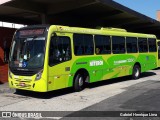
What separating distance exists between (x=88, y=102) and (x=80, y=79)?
274 centimetres

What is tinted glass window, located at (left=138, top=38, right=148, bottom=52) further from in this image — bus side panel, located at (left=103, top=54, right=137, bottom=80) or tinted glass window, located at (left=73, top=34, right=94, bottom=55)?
tinted glass window, located at (left=73, top=34, right=94, bottom=55)

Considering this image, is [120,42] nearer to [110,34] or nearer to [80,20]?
[110,34]

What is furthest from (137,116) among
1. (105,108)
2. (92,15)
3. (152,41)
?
(92,15)

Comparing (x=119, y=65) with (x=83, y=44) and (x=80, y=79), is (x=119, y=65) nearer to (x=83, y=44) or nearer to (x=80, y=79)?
(x=83, y=44)

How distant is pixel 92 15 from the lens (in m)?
24.2

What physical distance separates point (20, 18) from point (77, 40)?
12260 mm

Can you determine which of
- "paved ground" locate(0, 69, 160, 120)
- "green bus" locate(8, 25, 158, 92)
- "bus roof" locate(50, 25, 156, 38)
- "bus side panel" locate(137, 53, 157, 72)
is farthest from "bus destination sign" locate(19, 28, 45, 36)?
"bus side panel" locate(137, 53, 157, 72)

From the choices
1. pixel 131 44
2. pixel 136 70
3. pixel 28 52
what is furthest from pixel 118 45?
pixel 28 52

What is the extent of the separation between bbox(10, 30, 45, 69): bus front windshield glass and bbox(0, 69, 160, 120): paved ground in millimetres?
1291

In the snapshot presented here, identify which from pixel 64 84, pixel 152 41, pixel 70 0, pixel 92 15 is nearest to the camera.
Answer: pixel 64 84

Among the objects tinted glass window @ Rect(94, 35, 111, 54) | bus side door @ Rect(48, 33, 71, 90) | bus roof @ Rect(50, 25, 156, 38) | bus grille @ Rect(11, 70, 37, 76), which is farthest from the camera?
tinted glass window @ Rect(94, 35, 111, 54)

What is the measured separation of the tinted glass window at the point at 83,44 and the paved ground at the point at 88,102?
1.70 m

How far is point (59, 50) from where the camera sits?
12.3m

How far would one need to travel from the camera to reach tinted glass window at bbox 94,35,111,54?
14844mm
